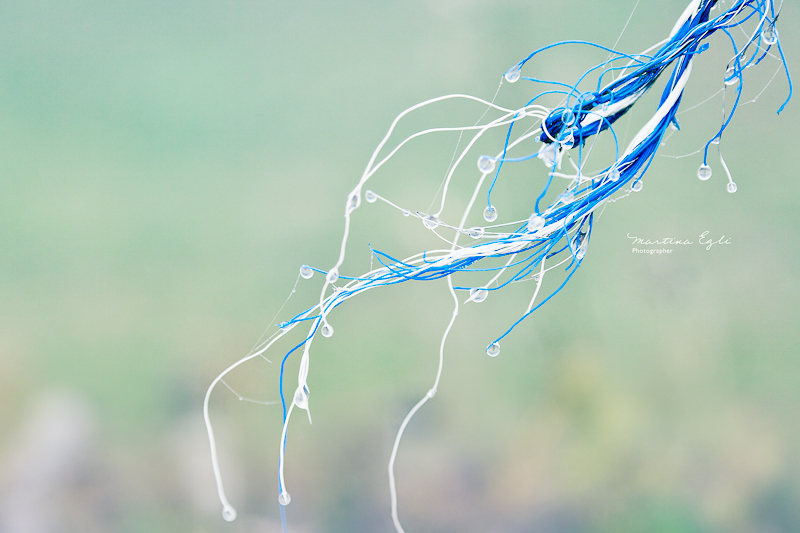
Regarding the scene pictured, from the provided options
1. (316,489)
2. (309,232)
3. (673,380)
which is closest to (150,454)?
(316,489)

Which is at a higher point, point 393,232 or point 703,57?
point 703,57

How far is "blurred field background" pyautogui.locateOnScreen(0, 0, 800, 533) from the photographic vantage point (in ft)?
3.07

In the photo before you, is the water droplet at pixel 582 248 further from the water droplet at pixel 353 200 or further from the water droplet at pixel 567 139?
the water droplet at pixel 353 200

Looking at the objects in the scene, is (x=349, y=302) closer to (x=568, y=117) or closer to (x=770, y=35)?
(x=568, y=117)

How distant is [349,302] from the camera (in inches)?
38.4

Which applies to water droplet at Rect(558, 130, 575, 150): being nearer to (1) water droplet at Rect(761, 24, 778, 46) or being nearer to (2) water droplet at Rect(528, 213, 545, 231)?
(2) water droplet at Rect(528, 213, 545, 231)

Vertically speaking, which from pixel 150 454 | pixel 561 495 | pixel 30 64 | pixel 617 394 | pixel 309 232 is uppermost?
pixel 30 64

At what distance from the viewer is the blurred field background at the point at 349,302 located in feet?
3.07

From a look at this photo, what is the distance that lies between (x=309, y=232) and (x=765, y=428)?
105 centimetres

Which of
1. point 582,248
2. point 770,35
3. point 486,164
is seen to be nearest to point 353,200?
point 486,164

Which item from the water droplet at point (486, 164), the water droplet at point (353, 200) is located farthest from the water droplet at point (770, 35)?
the water droplet at point (353, 200)

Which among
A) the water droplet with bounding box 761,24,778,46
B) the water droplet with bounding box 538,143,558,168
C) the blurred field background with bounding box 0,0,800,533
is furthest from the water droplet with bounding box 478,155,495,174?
the blurred field background with bounding box 0,0,800,533

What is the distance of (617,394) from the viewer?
0.99 m

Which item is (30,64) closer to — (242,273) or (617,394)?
(242,273)
